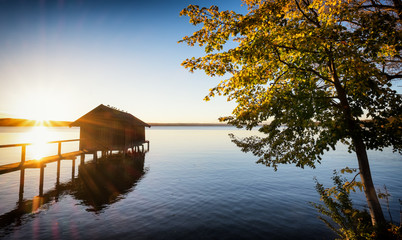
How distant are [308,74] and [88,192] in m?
15.8

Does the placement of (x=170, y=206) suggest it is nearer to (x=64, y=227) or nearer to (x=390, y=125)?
(x=64, y=227)

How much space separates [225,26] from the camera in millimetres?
5977

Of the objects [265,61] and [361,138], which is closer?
[361,138]

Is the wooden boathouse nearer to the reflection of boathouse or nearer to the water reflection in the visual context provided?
the reflection of boathouse

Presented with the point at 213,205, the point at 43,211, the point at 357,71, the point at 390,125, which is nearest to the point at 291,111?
the point at 357,71

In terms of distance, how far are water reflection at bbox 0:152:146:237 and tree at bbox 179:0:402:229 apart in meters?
10.4

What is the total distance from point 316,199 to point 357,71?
11.6m

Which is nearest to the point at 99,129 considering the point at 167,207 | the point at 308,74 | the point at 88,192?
the point at 88,192

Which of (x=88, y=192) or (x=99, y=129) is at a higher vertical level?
(x=99, y=129)

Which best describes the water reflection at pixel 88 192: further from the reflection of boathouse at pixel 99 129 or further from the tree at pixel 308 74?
the tree at pixel 308 74

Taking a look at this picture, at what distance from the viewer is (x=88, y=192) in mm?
Result: 15008

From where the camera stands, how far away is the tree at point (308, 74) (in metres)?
5.27

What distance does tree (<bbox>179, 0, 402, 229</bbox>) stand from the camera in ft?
17.3

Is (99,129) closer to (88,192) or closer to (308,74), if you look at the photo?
(88,192)
